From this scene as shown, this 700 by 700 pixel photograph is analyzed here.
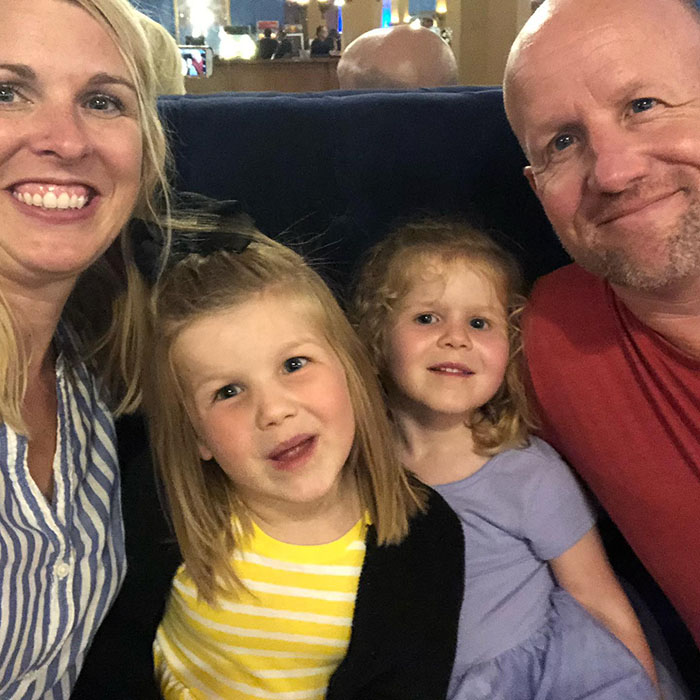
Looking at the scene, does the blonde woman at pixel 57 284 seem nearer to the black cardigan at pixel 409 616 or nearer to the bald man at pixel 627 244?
the black cardigan at pixel 409 616

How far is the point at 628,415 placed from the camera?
43.1 inches

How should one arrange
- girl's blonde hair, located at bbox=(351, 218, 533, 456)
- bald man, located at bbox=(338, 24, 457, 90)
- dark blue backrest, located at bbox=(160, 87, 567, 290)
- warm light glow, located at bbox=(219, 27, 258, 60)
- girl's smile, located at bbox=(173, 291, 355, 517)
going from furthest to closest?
warm light glow, located at bbox=(219, 27, 258, 60), bald man, located at bbox=(338, 24, 457, 90), dark blue backrest, located at bbox=(160, 87, 567, 290), girl's blonde hair, located at bbox=(351, 218, 533, 456), girl's smile, located at bbox=(173, 291, 355, 517)

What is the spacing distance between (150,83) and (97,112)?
0.12 m

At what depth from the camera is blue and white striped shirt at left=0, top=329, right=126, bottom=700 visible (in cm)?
93

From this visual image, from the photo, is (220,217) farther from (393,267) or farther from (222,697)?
(222,697)

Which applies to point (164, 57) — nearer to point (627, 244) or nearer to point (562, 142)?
point (562, 142)

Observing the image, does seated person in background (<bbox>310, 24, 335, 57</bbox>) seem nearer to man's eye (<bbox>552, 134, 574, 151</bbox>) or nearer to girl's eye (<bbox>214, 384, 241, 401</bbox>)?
man's eye (<bbox>552, 134, 574, 151</bbox>)

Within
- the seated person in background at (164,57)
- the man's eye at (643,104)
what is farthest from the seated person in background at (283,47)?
the man's eye at (643,104)

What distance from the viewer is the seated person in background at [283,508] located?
1.00 metres

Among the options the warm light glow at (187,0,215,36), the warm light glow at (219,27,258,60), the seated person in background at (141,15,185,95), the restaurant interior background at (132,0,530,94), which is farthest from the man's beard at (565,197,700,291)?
the warm light glow at (187,0,215,36)

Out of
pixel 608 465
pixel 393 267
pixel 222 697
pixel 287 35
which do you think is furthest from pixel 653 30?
pixel 287 35

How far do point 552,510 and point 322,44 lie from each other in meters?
5.19

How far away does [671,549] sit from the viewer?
1.09 m

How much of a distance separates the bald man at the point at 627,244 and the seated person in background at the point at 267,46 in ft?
16.4
